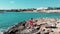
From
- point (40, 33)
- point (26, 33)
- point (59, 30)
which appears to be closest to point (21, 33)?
point (26, 33)

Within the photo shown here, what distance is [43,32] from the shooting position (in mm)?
19359

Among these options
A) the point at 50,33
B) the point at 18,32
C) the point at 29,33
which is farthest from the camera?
the point at 18,32

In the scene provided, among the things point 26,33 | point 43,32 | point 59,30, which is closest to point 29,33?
point 26,33

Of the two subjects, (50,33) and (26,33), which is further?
(26,33)

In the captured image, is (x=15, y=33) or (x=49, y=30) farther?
(x=15, y=33)

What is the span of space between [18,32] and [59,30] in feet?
15.8

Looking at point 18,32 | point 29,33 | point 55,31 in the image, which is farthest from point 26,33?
point 55,31

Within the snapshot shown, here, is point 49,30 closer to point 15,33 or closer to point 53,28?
point 53,28

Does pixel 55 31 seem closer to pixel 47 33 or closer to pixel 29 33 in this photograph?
pixel 47 33

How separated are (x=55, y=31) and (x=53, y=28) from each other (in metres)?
1.64

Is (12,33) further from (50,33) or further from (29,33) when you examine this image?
(50,33)

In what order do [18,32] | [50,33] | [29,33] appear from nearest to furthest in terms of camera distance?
1. [50,33]
2. [29,33]
3. [18,32]

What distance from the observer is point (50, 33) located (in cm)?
1898

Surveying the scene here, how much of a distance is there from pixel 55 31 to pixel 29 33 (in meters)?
2.70
